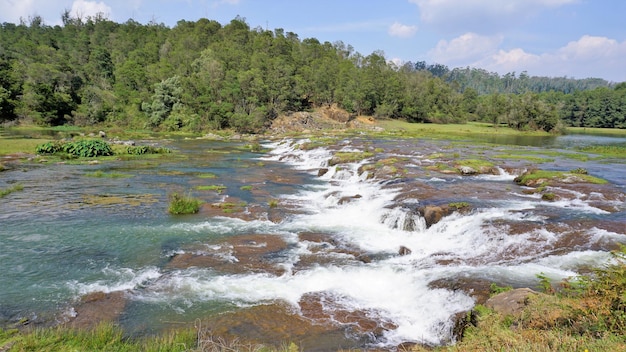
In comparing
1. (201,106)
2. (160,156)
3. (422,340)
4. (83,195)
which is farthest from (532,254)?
(201,106)

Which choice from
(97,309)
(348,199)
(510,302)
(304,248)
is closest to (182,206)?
(304,248)

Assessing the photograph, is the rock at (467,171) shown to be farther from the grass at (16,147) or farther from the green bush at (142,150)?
the grass at (16,147)

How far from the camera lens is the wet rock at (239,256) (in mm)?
13805

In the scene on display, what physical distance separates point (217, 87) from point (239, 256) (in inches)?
3163

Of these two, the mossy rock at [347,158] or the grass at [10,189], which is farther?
the mossy rock at [347,158]

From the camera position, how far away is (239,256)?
48.7ft

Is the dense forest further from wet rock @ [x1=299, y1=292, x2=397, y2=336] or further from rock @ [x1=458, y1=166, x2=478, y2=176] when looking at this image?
wet rock @ [x1=299, y1=292, x2=397, y2=336]

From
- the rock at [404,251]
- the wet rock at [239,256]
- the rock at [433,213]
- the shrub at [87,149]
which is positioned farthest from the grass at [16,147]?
the rock at [404,251]

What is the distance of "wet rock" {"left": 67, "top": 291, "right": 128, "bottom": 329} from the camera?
9.97 metres

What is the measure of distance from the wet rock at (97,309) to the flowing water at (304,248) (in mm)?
263

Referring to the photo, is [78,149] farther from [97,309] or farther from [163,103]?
[163,103]

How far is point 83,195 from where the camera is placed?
23141 mm

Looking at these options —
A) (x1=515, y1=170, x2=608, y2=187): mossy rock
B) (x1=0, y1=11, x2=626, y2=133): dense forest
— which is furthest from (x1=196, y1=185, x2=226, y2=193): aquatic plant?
(x1=0, y1=11, x2=626, y2=133): dense forest

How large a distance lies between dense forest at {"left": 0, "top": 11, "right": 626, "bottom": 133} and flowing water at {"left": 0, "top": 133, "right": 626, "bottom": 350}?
194 feet
